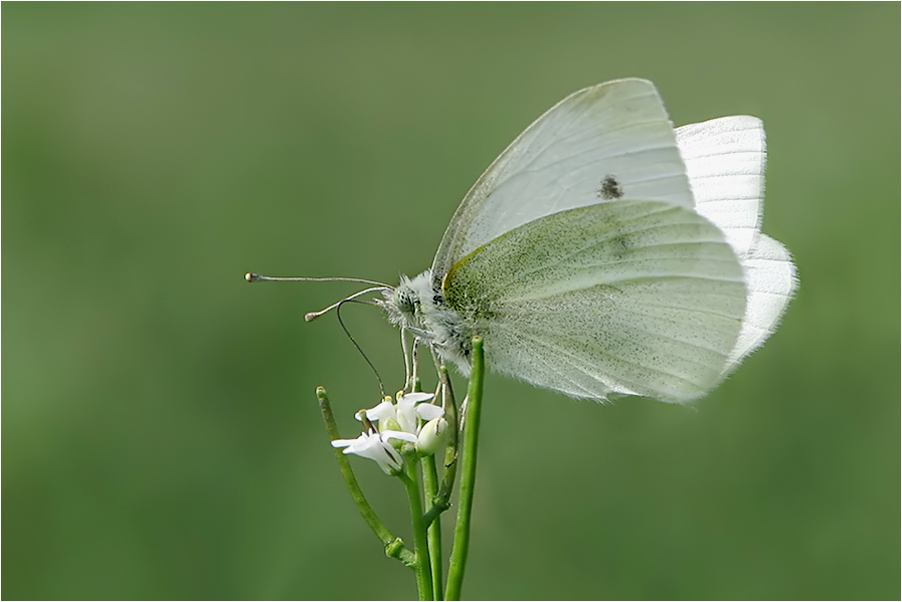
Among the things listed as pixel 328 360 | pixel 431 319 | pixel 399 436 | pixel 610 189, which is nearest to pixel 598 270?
pixel 610 189

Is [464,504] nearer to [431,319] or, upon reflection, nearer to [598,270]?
[431,319]

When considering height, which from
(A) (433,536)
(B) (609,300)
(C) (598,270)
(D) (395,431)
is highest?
(C) (598,270)

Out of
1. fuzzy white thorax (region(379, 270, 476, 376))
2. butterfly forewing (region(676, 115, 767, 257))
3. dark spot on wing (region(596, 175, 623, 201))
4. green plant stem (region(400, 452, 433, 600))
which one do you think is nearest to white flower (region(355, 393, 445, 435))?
green plant stem (region(400, 452, 433, 600))

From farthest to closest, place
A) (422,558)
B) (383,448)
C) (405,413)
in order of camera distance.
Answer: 1. (405,413)
2. (383,448)
3. (422,558)

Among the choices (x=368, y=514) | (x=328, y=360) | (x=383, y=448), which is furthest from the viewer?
(x=328, y=360)

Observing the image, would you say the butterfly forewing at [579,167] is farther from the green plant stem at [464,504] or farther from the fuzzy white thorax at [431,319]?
the green plant stem at [464,504]

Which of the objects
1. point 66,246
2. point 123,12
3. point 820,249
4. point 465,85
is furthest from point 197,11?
point 820,249

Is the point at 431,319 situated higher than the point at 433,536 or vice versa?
the point at 431,319

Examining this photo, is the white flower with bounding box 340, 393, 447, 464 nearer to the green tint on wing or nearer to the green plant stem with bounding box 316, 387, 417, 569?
the green plant stem with bounding box 316, 387, 417, 569
